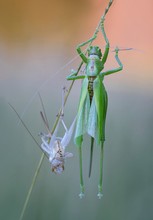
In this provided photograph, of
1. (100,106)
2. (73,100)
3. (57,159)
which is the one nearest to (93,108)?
(100,106)

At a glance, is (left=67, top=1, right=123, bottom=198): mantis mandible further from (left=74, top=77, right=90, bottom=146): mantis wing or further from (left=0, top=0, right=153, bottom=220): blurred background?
(left=0, top=0, right=153, bottom=220): blurred background

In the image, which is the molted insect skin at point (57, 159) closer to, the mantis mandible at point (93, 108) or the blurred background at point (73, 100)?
the mantis mandible at point (93, 108)

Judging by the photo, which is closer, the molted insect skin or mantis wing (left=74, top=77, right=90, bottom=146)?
mantis wing (left=74, top=77, right=90, bottom=146)

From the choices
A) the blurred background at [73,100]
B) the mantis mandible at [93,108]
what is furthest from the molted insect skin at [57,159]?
the blurred background at [73,100]

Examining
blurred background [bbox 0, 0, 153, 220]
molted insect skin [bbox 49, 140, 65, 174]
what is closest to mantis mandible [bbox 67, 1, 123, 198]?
molted insect skin [bbox 49, 140, 65, 174]

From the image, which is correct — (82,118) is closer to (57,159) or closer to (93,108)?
(93,108)

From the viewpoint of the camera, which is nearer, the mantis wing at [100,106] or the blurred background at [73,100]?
the mantis wing at [100,106]

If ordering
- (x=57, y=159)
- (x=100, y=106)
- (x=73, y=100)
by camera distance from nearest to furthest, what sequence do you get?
(x=100, y=106), (x=57, y=159), (x=73, y=100)

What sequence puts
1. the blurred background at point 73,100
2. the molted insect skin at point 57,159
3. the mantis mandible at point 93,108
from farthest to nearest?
the blurred background at point 73,100, the molted insect skin at point 57,159, the mantis mandible at point 93,108

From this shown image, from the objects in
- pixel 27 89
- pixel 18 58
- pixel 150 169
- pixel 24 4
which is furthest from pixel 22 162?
pixel 24 4
